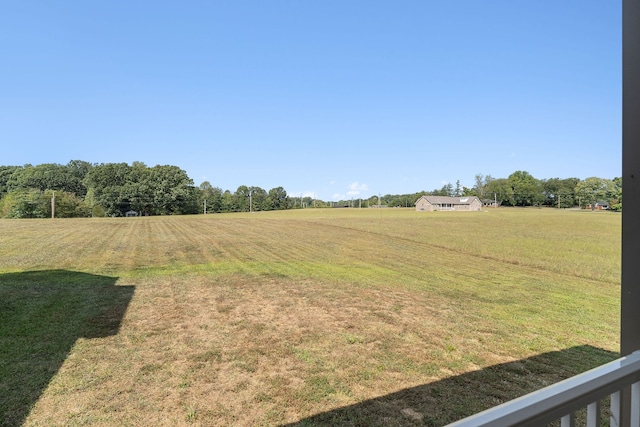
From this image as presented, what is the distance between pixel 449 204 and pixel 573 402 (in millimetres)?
73639

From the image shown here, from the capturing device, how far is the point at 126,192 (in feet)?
158

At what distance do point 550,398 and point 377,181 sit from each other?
3138 inches

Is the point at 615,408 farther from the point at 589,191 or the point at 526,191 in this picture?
the point at 526,191

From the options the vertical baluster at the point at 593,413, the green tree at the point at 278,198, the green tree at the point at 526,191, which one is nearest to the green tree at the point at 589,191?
the green tree at the point at 526,191

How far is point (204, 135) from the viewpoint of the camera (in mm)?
35406

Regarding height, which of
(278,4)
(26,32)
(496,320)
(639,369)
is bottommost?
(496,320)

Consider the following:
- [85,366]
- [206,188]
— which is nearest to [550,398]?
[85,366]

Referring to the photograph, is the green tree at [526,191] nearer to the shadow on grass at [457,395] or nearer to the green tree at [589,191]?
the green tree at [589,191]

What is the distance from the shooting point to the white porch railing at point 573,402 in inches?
27.0

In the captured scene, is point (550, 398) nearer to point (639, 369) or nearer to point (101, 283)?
point (639, 369)

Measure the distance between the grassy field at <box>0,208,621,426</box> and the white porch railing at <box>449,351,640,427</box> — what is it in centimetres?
154

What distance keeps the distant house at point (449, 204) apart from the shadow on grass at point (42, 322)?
6741cm

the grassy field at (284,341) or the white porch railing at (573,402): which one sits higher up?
the white porch railing at (573,402)

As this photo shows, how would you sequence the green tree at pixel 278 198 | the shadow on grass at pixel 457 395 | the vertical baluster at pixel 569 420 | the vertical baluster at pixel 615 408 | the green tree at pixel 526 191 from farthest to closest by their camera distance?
the green tree at pixel 278 198 < the green tree at pixel 526 191 < the shadow on grass at pixel 457 395 < the vertical baluster at pixel 615 408 < the vertical baluster at pixel 569 420
